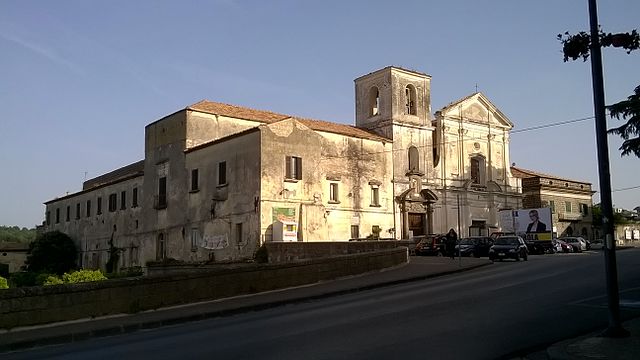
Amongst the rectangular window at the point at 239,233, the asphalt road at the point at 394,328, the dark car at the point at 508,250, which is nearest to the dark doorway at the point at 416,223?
the dark car at the point at 508,250

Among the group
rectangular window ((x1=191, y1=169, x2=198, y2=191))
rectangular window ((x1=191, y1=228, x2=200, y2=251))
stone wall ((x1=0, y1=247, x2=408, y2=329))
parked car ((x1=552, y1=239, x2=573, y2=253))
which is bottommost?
stone wall ((x1=0, y1=247, x2=408, y2=329))

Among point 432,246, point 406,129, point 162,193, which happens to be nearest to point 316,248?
point 432,246

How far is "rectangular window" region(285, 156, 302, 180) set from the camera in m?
37.5

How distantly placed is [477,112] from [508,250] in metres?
23.9

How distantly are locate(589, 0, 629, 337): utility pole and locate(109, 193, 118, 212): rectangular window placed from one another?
48.8 metres

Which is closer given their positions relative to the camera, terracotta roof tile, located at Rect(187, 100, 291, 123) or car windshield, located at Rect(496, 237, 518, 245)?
car windshield, located at Rect(496, 237, 518, 245)

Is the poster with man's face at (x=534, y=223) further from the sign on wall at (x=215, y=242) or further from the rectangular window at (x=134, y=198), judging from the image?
the rectangular window at (x=134, y=198)

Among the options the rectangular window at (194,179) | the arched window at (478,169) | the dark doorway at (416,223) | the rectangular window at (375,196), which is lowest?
the dark doorway at (416,223)

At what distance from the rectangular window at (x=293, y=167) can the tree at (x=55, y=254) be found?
3321cm

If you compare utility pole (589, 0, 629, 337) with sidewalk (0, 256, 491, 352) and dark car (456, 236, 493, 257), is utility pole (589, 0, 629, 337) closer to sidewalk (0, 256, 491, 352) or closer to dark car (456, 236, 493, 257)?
sidewalk (0, 256, 491, 352)

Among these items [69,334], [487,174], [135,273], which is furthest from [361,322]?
[487,174]

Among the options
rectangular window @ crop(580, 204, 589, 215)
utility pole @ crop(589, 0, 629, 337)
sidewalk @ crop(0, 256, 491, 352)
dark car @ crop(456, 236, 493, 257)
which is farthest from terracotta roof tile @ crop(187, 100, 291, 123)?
rectangular window @ crop(580, 204, 589, 215)

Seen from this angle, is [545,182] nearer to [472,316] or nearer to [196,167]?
[196,167]

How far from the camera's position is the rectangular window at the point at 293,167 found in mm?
37531
